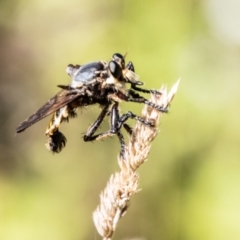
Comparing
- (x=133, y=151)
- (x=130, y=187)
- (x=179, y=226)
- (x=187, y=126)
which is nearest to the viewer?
(x=130, y=187)

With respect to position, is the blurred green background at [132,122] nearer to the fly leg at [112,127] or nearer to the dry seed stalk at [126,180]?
the fly leg at [112,127]

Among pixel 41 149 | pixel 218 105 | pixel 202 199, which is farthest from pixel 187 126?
pixel 41 149

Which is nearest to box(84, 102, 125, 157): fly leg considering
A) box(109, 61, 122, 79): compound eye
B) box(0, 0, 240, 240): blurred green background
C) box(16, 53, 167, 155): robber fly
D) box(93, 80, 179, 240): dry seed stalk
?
box(16, 53, 167, 155): robber fly

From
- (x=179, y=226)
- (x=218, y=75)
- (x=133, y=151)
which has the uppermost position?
(x=218, y=75)

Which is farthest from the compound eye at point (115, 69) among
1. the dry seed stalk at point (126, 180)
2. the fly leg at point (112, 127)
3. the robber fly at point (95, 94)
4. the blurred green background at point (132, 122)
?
the blurred green background at point (132, 122)

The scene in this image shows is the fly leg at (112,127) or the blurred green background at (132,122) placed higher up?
the blurred green background at (132,122)

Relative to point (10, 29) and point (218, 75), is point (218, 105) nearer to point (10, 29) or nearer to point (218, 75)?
point (218, 75)
